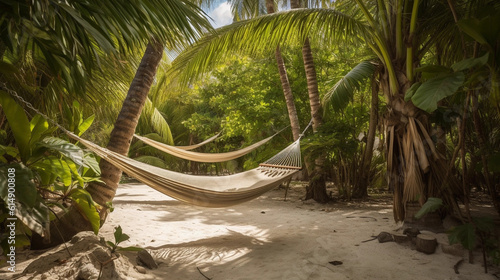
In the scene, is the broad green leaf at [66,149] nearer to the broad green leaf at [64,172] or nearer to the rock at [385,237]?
the broad green leaf at [64,172]

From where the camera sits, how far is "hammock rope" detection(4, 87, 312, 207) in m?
1.76

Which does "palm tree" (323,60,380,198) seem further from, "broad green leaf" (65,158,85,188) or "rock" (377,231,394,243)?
"broad green leaf" (65,158,85,188)

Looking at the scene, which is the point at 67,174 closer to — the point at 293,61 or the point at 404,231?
the point at 404,231

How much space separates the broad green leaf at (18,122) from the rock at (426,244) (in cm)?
214

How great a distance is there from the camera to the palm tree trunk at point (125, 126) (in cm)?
221

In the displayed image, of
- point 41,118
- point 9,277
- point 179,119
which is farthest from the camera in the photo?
point 179,119

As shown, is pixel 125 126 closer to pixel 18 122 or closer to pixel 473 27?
pixel 18 122

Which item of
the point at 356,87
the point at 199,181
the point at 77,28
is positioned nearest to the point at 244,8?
the point at 356,87

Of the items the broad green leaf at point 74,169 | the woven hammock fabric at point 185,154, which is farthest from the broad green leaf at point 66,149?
the woven hammock fabric at point 185,154

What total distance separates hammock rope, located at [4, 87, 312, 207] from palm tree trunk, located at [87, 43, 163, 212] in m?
0.45

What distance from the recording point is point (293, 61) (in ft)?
17.1

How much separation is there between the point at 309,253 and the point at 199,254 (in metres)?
0.70

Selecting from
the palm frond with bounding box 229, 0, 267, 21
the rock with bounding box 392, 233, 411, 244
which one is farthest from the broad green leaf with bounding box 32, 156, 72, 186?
the palm frond with bounding box 229, 0, 267, 21

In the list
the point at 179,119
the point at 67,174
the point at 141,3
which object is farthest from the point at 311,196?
the point at 179,119
